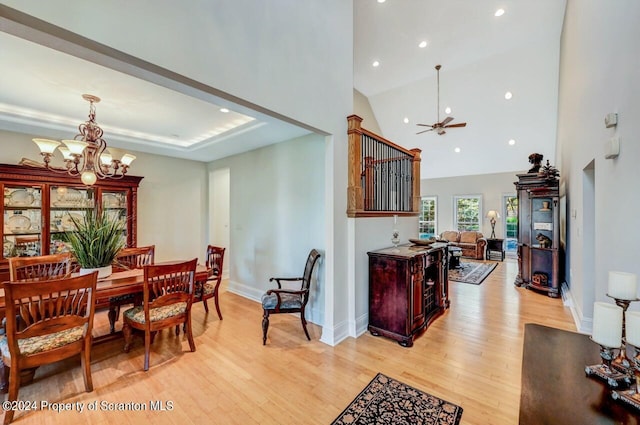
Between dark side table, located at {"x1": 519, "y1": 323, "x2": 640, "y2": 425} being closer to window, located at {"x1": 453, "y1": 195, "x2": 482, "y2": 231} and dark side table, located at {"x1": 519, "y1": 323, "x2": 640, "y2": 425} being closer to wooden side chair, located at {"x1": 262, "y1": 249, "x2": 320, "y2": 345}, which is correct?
wooden side chair, located at {"x1": 262, "y1": 249, "x2": 320, "y2": 345}

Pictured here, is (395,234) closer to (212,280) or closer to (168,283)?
(212,280)

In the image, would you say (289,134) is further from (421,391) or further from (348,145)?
(421,391)

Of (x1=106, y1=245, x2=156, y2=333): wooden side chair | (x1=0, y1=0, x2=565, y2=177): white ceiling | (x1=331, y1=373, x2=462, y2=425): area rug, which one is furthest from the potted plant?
(x1=331, y1=373, x2=462, y2=425): area rug

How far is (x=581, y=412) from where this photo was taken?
3.16ft

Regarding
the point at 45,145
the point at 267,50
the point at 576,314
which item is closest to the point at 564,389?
the point at 267,50

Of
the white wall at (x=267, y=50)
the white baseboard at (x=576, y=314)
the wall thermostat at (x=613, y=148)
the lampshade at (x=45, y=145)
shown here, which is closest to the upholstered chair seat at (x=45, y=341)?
the lampshade at (x=45, y=145)

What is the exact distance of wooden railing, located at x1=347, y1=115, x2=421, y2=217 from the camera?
3.19 metres

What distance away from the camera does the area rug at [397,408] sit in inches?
73.7

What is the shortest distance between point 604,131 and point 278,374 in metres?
3.75

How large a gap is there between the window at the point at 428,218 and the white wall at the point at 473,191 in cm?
16

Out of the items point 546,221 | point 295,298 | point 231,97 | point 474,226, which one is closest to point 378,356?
point 295,298

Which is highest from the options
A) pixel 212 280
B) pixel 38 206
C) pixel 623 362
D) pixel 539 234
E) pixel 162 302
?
pixel 38 206

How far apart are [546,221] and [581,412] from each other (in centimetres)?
525

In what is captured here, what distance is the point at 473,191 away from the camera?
9.30m
